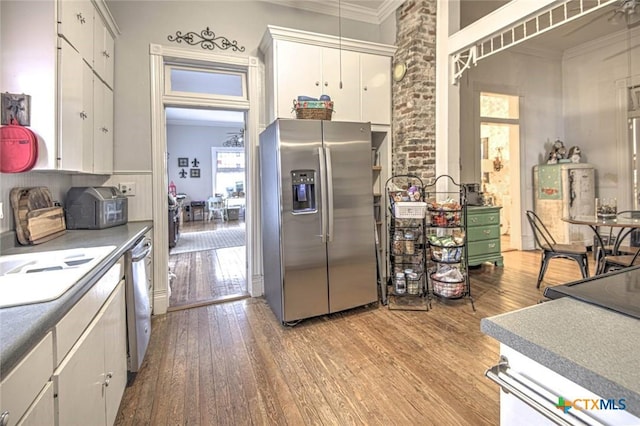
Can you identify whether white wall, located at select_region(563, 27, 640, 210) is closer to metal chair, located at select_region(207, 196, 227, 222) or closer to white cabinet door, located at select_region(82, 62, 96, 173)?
white cabinet door, located at select_region(82, 62, 96, 173)

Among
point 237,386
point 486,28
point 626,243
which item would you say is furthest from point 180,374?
point 626,243

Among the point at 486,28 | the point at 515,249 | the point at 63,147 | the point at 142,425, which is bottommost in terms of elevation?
the point at 142,425

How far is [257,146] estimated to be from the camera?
11.1 ft

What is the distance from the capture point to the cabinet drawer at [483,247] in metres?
4.27

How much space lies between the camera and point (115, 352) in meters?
1.62

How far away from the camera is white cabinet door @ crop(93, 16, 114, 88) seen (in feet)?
7.85

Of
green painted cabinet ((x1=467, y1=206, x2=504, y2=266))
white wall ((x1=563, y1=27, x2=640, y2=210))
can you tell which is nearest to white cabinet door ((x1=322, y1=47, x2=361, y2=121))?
green painted cabinet ((x1=467, y1=206, x2=504, y2=266))

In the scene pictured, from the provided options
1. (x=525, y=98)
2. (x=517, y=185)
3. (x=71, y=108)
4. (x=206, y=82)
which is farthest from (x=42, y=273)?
(x=525, y=98)

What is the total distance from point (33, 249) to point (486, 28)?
387cm

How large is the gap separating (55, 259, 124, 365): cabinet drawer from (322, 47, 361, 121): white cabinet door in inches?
101

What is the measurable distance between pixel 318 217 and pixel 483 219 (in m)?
2.73

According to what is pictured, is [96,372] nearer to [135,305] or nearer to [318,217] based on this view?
[135,305]

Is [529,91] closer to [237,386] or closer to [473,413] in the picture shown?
[473,413]

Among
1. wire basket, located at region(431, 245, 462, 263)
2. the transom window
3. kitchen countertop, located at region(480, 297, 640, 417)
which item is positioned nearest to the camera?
kitchen countertop, located at region(480, 297, 640, 417)
